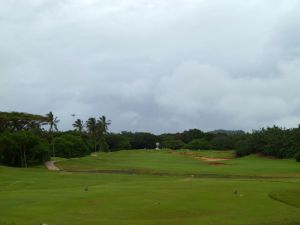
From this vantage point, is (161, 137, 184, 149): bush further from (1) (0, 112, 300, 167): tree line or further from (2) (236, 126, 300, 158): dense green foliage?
(2) (236, 126, 300, 158): dense green foliage

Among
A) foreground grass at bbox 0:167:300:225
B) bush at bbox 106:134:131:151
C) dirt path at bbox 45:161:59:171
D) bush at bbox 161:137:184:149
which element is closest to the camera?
foreground grass at bbox 0:167:300:225

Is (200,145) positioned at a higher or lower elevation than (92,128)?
lower

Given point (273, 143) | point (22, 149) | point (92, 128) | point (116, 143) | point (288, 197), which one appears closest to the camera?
point (288, 197)

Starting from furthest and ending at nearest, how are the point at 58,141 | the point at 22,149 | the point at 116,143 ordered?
1. the point at 116,143
2. the point at 58,141
3. the point at 22,149

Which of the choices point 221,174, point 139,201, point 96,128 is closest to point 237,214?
point 139,201

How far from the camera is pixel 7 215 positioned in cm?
2156

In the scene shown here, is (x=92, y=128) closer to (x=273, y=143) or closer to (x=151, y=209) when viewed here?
(x=273, y=143)

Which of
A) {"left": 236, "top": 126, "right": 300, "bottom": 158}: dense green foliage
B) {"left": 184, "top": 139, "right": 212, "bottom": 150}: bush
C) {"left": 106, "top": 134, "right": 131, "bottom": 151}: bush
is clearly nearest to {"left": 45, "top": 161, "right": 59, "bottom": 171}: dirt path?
{"left": 236, "top": 126, "right": 300, "bottom": 158}: dense green foliage

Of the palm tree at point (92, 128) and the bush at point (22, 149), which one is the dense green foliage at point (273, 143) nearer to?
the bush at point (22, 149)

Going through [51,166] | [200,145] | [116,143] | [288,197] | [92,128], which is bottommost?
[288,197]

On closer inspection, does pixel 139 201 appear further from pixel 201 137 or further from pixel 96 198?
pixel 201 137

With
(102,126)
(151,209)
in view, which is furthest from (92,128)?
(151,209)

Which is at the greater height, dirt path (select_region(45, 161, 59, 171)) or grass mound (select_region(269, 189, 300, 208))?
dirt path (select_region(45, 161, 59, 171))

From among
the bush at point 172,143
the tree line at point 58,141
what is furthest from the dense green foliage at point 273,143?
the bush at point 172,143
